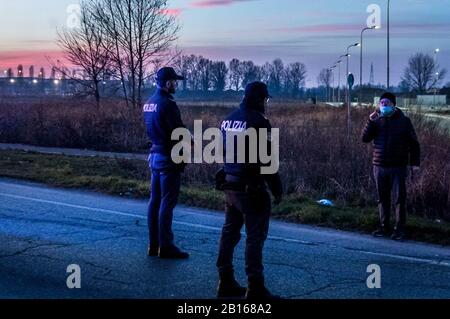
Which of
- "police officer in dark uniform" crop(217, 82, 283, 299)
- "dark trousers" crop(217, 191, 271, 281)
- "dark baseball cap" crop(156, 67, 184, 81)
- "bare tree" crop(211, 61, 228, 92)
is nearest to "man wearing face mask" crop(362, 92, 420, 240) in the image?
"dark baseball cap" crop(156, 67, 184, 81)

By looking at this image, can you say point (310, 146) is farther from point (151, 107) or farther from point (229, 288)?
point (229, 288)

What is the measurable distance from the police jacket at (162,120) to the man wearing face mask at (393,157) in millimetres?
3272

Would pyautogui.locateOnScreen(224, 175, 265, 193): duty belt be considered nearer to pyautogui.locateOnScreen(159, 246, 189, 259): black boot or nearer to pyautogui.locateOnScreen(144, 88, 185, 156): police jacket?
pyautogui.locateOnScreen(144, 88, 185, 156): police jacket

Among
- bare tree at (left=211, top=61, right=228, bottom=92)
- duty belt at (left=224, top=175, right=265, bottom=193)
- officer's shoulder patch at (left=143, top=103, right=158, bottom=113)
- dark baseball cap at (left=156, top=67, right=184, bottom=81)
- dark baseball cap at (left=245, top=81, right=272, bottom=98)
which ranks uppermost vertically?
bare tree at (left=211, top=61, right=228, bottom=92)

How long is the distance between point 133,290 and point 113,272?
0.71 m

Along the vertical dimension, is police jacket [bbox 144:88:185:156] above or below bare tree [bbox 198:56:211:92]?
below

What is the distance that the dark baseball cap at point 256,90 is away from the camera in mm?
5492

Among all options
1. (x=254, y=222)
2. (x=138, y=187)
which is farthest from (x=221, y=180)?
(x=138, y=187)

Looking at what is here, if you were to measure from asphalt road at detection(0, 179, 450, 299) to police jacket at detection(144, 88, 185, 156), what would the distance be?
137cm

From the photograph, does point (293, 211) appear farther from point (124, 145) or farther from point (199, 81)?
point (199, 81)

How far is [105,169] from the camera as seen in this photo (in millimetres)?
16125

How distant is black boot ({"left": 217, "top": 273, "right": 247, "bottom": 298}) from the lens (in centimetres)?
564

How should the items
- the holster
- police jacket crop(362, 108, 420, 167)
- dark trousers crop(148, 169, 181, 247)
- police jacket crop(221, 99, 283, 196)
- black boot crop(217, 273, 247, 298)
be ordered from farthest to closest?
1. police jacket crop(362, 108, 420, 167)
2. dark trousers crop(148, 169, 181, 247)
3. the holster
4. black boot crop(217, 273, 247, 298)
5. police jacket crop(221, 99, 283, 196)
